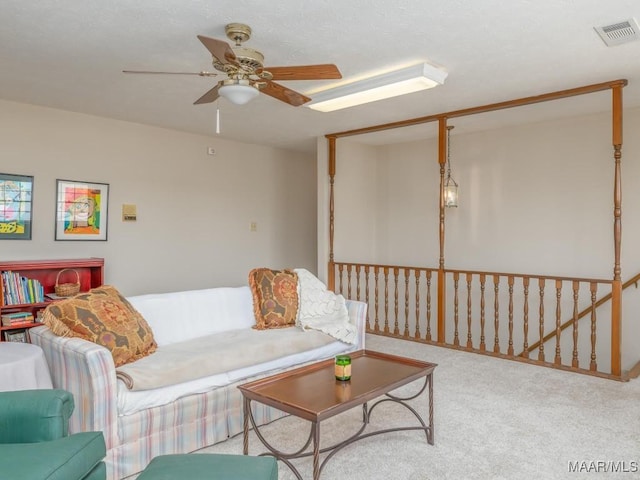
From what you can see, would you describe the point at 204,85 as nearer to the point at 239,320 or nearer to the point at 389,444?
the point at 239,320

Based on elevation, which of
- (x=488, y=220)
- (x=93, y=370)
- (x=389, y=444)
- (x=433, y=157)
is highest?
(x=433, y=157)

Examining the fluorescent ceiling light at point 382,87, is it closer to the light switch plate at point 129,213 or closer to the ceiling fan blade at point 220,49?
the ceiling fan blade at point 220,49

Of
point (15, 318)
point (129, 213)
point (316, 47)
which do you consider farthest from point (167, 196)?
point (316, 47)

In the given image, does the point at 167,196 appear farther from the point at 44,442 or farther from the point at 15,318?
the point at 44,442

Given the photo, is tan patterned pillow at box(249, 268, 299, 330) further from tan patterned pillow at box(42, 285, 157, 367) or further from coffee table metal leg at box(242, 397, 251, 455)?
coffee table metal leg at box(242, 397, 251, 455)

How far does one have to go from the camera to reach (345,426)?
2744 mm

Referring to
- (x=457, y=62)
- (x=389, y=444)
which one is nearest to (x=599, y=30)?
(x=457, y=62)

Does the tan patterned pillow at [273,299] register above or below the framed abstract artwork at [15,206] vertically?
below

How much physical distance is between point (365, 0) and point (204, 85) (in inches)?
72.7

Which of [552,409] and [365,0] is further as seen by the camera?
[552,409]

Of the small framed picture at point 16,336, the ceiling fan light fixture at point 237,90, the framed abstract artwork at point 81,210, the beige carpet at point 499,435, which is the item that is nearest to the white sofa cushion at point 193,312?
the beige carpet at point 499,435

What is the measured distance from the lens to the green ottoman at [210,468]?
1.44 meters

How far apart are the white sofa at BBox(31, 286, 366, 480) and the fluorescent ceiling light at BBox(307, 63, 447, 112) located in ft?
6.36

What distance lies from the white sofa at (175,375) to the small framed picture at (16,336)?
179 cm
